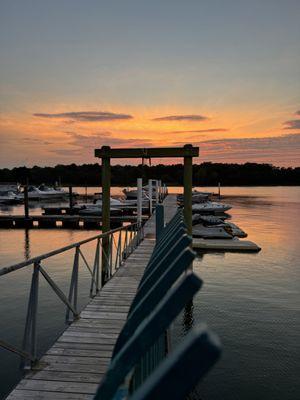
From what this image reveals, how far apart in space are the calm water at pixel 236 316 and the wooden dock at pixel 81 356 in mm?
5109

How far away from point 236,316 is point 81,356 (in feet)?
42.1

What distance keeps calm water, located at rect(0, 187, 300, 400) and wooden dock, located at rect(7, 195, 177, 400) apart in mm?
5109

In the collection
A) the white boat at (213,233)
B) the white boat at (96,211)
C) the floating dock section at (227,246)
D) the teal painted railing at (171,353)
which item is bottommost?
the floating dock section at (227,246)

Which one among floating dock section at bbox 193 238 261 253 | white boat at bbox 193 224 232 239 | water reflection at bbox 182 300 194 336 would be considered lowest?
water reflection at bbox 182 300 194 336

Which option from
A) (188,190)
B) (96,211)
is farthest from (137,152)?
(96,211)

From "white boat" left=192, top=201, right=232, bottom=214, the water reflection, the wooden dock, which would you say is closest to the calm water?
the water reflection

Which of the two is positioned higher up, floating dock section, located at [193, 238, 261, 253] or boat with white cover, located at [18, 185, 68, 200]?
boat with white cover, located at [18, 185, 68, 200]

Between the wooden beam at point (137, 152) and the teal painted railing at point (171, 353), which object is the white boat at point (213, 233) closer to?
the wooden beam at point (137, 152)

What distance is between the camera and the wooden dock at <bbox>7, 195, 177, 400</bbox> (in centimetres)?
461

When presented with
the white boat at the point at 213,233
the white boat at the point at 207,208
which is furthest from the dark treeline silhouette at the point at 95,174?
the white boat at the point at 213,233

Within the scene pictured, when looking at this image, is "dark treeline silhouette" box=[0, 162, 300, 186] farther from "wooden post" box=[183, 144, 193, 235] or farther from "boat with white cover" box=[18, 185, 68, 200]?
"wooden post" box=[183, 144, 193, 235]

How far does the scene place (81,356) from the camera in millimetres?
5637

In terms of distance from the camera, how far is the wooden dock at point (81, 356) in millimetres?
4613

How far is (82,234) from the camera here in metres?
42.6
